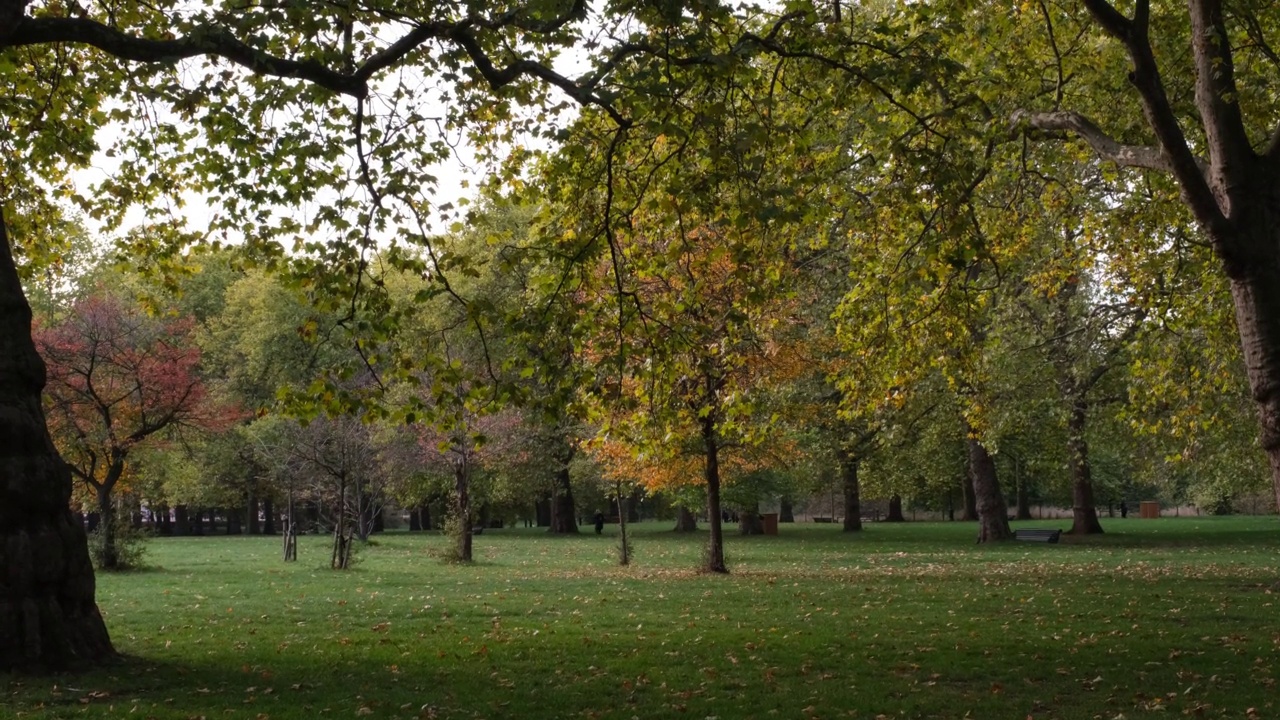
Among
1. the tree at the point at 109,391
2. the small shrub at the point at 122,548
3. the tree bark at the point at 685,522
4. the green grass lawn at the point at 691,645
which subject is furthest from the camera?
the tree bark at the point at 685,522

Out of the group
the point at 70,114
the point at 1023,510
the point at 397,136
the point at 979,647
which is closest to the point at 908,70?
the point at 397,136

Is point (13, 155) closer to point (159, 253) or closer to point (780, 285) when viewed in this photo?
point (159, 253)

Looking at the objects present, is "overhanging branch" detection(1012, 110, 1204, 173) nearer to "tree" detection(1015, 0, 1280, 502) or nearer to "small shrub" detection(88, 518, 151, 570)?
"tree" detection(1015, 0, 1280, 502)

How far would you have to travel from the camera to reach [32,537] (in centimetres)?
891

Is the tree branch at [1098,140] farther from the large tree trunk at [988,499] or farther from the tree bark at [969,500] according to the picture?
the tree bark at [969,500]

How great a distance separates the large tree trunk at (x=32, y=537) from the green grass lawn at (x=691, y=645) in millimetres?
418

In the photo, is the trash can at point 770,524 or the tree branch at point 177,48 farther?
the trash can at point 770,524

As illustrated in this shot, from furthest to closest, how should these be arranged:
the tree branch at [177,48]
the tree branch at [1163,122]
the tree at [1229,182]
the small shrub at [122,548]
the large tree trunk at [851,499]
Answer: the large tree trunk at [851,499] < the small shrub at [122,548] < the tree branch at [1163,122] < the tree at [1229,182] < the tree branch at [177,48]

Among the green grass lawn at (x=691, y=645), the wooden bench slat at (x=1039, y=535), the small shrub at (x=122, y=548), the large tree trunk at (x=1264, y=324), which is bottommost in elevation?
the wooden bench slat at (x=1039, y=535)

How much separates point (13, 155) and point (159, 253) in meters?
1.87

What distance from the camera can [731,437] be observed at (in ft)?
70.7

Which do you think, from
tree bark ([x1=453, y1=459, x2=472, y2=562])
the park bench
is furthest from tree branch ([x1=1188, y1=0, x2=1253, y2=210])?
the park bench

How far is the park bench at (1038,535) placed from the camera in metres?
30.7

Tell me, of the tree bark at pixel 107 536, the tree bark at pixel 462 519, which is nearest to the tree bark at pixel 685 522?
the tree bark at pixel 462 519
